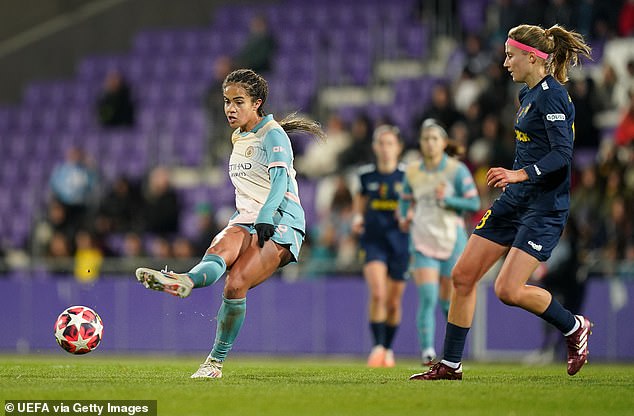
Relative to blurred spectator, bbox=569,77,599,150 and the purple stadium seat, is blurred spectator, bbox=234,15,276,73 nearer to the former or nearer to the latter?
the purple stadium seat

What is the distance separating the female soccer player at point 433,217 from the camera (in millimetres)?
12727

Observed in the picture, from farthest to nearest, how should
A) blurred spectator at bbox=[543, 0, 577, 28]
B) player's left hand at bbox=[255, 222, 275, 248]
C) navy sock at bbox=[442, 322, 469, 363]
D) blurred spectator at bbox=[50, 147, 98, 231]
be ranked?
blurred spectator at bbox=[50, 147, 98, 231] < blurred spectator at bbox=[543, 0, 577, 28] < navy sock at bbox=[442, 322, 469, 363] < player's left hand at bbox=[255, 222, 275, 248]

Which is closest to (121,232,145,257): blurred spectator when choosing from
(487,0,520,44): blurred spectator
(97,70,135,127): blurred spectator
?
(97,70,135,127): blurred spectator

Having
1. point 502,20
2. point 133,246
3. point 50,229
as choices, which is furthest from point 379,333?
point 50,229

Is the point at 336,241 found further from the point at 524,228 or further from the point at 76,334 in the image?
the point at 524,228

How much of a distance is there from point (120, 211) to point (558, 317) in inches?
505

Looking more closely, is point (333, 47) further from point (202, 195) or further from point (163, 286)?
point (163, 286)

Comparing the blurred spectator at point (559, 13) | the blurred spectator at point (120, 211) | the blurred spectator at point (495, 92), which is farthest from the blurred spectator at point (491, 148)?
the blurred spectator at point (120, 211)

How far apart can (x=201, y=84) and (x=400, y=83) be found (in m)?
4.46

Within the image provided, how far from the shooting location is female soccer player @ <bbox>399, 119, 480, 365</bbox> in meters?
12.7

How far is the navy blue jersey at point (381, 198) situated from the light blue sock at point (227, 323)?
4.57 metres

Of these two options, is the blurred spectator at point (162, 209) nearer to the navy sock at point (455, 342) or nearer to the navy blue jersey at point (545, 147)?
the navy sock at point (455, 342)

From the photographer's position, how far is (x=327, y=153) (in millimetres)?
20109

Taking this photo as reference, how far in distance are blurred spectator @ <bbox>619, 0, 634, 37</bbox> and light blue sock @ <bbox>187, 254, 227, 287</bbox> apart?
39.5 feet
